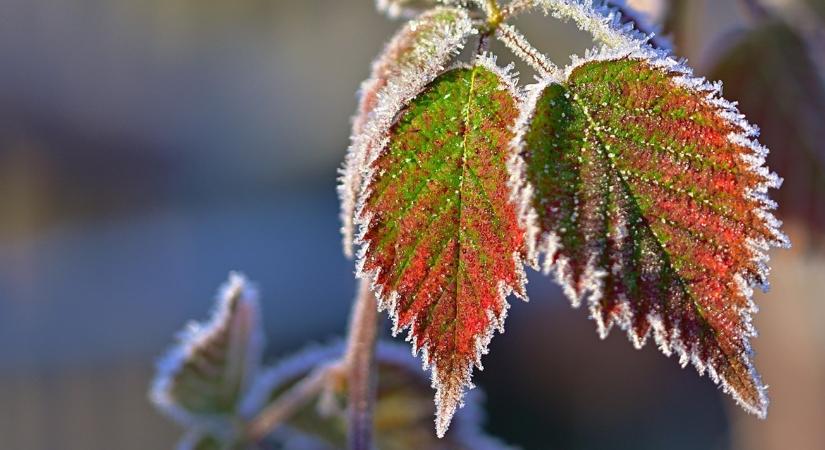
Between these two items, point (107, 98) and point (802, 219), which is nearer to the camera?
point (802, 219)

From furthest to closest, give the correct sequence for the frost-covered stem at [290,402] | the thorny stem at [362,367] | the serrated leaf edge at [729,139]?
the frost-covered stem at [290,402], the thorny stem at [362,367], the serrated leaf edge at [729,139]

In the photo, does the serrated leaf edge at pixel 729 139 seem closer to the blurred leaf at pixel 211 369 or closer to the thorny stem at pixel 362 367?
the thorny stem at pixel 362 367

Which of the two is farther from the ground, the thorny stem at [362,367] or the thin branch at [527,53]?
the thin branch at [527,53]

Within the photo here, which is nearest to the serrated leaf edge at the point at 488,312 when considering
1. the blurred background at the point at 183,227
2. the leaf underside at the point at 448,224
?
the leaf underside at the point at 448,224

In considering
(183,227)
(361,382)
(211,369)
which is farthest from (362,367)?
(183,227)

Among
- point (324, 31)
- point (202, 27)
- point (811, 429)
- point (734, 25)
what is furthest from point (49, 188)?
point (734, 25)

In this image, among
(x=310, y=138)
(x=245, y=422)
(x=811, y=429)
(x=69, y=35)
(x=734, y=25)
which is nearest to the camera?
(x=245, y=422)

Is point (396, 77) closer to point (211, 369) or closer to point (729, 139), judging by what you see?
point (729, 139)

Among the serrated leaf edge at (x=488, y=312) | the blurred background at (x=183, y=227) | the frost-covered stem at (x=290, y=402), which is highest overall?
the blurred background at (x=183, y=227)

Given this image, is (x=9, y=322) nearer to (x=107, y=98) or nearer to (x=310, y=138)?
(x=107, y=98)
